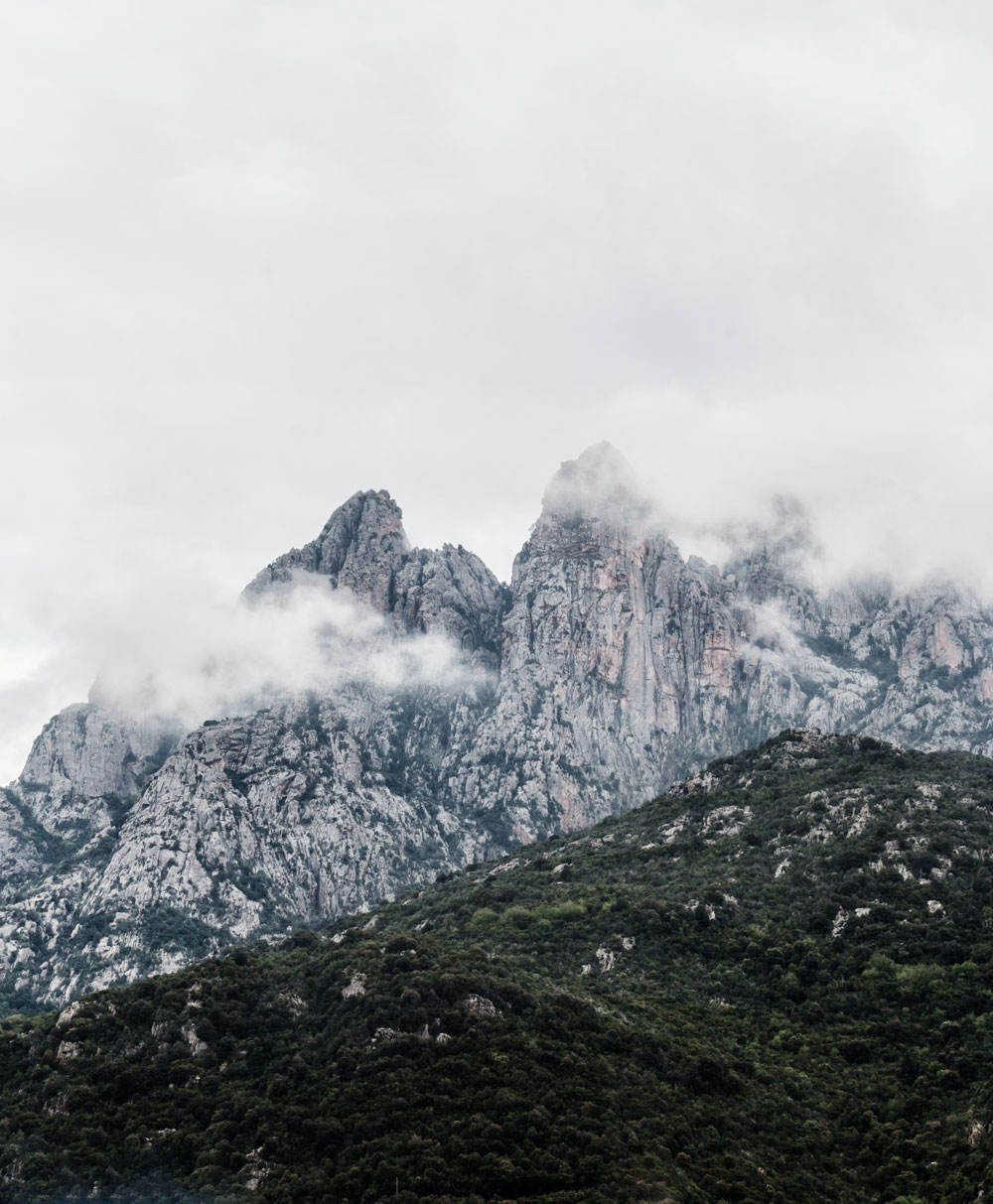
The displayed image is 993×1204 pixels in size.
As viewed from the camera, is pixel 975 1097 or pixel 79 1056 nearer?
pixel 975 1097

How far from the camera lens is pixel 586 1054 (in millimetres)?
75312

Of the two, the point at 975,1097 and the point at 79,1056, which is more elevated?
the point at 79,1056

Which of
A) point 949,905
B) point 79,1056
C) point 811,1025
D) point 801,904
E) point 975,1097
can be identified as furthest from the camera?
point 801,904

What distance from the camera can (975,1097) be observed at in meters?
66.8

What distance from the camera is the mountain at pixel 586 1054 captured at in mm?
61938

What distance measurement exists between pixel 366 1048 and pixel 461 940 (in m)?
39.3

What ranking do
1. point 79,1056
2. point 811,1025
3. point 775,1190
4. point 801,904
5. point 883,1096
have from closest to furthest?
point 775,1190 < point 883,1096 < point 79,1056 < point 811,1025 < point 801,904

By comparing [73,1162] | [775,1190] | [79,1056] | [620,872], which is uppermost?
[620,872]

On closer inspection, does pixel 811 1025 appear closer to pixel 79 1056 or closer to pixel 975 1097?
pixel 975 1097

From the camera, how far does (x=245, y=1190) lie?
61969 mm

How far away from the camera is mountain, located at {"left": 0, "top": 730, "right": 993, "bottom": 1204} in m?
61.9

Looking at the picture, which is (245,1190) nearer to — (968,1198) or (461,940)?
(968,1198)

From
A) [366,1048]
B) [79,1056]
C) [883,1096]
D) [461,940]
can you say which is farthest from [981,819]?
[79,1056]

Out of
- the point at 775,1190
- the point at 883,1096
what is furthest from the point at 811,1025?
the point at 775,1190
